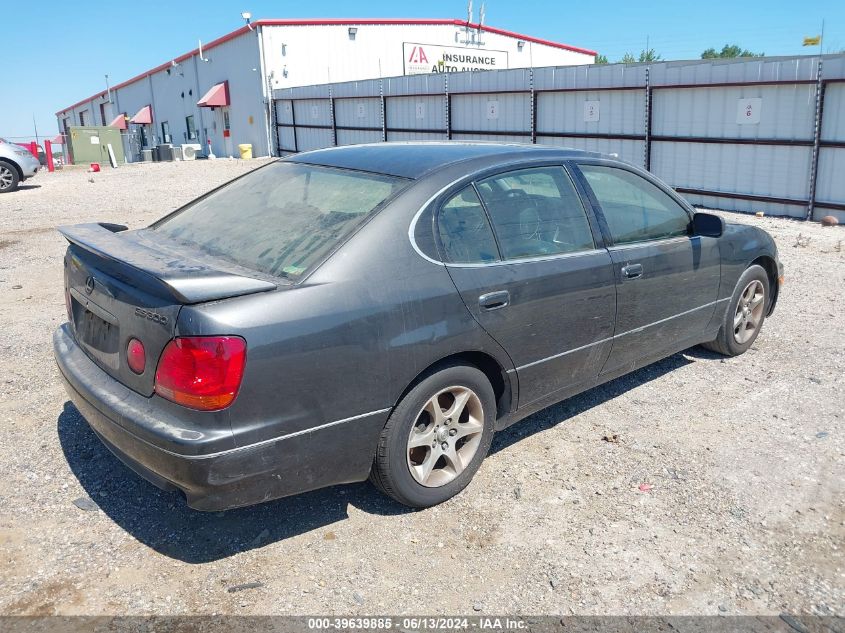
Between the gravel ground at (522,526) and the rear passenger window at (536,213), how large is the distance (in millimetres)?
1173

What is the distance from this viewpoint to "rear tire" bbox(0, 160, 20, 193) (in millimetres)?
18344

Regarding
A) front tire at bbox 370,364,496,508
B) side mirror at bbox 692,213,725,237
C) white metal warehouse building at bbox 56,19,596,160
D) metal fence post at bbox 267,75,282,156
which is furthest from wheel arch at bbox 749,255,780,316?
white metal warehouse building at bbox 56,19,596,160

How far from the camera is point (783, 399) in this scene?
479cm

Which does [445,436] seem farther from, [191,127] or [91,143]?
[191,127]

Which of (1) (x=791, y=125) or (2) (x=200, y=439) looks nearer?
(2) (x=200, y=439)

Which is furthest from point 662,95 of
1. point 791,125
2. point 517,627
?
point 517,627

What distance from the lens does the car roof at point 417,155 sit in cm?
370

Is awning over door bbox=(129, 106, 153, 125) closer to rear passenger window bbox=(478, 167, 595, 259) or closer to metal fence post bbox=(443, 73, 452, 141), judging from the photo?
metal fence post bbox=(443, 73, 452, 141)

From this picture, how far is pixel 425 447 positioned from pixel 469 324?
0.63 m

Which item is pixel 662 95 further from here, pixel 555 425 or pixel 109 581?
pixel 109 581

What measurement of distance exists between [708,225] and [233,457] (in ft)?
11.2

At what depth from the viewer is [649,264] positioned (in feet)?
14.3

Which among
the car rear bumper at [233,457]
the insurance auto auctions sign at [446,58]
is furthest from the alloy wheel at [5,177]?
the insurance auto auctions sign at [446,58]

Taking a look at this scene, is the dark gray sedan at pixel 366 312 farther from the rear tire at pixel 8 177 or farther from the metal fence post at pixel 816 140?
the rear tire at pixel 8 177
